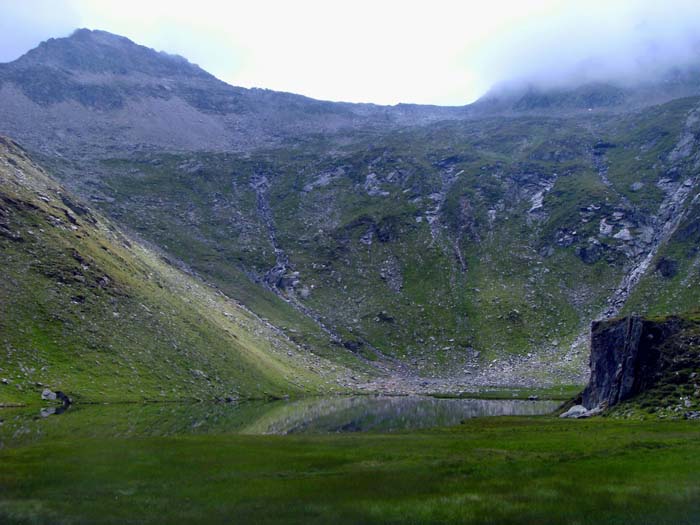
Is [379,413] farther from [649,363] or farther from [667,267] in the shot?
[667,267]

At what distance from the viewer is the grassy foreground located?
2866 cm

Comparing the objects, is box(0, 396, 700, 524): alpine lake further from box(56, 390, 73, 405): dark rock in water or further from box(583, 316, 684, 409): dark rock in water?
box(56, 390, 73, 405): dark rock in water

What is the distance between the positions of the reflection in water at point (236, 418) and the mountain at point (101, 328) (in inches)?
391

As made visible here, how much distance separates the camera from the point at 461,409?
10369cm

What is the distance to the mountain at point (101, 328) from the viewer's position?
93500 mm

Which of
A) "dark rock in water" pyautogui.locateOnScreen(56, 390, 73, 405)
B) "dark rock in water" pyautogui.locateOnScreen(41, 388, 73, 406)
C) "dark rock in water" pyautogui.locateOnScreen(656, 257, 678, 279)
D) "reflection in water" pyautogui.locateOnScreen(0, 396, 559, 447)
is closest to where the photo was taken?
"reflection in water" pyautogui.locateOnScreen(0, 396, 559, 447)

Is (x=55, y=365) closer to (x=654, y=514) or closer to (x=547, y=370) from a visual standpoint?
(x=654, y=514)

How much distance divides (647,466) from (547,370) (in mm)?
130223

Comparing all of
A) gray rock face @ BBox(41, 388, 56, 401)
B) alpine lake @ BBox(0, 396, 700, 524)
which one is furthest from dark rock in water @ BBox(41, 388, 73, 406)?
alpine lake @ BBox(0, 396, 700, 524)

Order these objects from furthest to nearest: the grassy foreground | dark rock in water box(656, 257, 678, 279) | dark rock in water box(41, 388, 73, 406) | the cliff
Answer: dark rock in water box(656, 257, 678, 279) → dark rock in water box(41, 388, 73, 406) → the cliff → the grassy foreground

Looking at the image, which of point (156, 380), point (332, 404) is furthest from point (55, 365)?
point (332, 404)

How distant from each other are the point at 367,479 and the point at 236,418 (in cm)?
4776

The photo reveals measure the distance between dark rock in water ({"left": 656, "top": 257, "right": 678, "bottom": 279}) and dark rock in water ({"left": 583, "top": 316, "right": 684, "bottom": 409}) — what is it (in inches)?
5061

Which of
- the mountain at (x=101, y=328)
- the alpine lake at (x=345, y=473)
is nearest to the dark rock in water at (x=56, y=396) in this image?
the mountain at (x=101, y=328)
